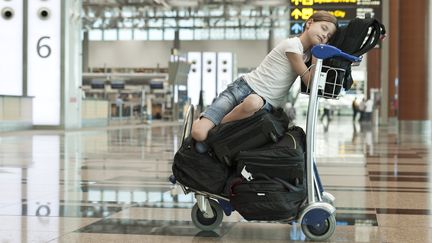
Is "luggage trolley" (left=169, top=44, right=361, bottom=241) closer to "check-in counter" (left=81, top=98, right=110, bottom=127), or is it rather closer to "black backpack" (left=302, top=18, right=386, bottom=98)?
"black backpack" (left=302, top=18, right=386, bottom=98)

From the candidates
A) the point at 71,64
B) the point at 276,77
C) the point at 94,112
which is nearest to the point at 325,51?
the point at 276,77

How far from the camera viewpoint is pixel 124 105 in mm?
47281

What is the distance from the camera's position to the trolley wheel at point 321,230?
4039 millimetres

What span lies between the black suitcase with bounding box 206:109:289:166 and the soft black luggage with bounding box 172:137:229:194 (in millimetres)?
65

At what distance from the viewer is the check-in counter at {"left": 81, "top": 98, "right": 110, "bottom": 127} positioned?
3068cm

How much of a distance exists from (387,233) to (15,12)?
2309 centimetres

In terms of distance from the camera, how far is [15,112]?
24.2 metres

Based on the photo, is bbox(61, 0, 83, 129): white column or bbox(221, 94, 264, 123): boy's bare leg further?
bbox(61, 0, 83, 129): white column

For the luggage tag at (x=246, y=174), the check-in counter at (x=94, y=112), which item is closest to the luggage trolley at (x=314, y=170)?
the luggage tag at (x=246, y=174)

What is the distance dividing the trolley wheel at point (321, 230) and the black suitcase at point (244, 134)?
21.9 inches

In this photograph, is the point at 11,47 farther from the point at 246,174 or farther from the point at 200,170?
the point at 246,174

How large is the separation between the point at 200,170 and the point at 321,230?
80 centimetres

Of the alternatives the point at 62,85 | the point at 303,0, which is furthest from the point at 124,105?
the point at 303,0

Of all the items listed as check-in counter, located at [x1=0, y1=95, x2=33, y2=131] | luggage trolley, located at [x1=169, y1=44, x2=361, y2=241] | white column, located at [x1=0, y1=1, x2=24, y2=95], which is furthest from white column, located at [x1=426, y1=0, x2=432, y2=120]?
luggage trolley, located at [x1=169, y1=44, x2=361, y2=241]
